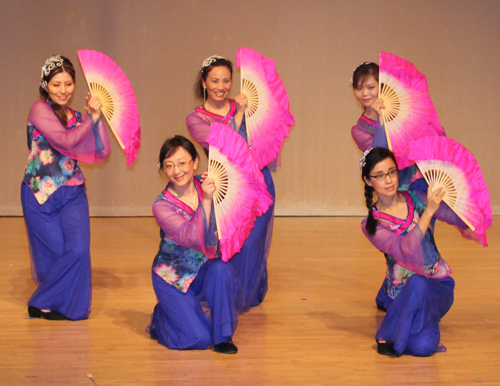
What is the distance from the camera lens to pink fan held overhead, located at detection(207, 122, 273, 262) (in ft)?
9.04

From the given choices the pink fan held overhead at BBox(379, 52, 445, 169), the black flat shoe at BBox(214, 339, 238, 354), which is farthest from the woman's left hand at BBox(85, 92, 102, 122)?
the pink fan held overhead at BBox(379, 52, 445, 169)

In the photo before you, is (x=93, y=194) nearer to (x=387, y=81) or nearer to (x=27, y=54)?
(x=27, y=54)

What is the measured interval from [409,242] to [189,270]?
931mm

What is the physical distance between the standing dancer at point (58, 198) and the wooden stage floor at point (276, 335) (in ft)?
0.47

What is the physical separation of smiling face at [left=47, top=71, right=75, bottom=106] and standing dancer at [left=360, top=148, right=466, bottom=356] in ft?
4.83

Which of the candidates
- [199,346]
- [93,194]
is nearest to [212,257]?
[199,346]

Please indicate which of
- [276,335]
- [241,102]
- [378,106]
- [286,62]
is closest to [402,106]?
[378,106]

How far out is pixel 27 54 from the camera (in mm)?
6281

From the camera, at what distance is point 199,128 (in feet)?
11.0

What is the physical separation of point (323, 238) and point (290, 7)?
2.44 meters

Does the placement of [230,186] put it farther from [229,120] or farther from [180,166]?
[229,120]

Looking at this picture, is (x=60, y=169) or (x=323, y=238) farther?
(x=323, y=238)

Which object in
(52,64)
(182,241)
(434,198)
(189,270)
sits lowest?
(189,270)

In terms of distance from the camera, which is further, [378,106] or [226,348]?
[378,106]
